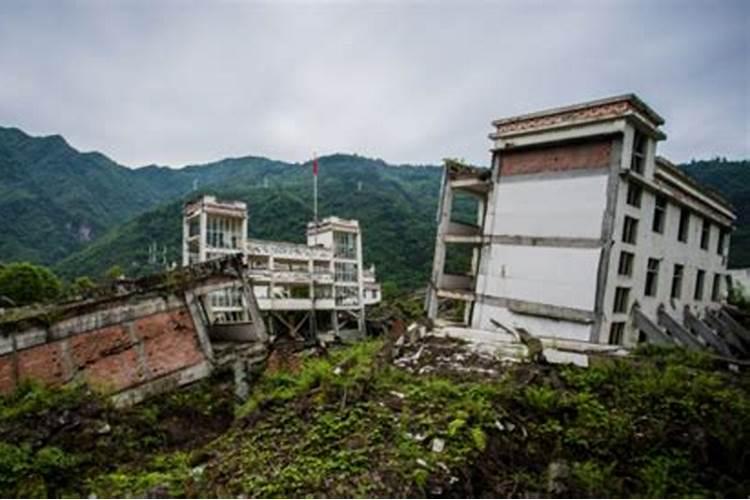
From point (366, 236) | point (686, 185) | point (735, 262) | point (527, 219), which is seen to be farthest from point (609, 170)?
point (366, 236)

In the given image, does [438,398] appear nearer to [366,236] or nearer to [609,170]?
[609,170]

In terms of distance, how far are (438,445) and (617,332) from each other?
1146 cm

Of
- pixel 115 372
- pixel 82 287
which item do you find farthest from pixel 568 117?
pixel 82 287

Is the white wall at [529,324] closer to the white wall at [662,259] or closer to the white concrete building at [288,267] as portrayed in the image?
the white wall at [662,259]

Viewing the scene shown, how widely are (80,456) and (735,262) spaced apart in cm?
4497

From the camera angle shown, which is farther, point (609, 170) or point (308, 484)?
point (609, 170)

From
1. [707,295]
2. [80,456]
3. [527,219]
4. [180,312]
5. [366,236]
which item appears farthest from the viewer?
[366,236]

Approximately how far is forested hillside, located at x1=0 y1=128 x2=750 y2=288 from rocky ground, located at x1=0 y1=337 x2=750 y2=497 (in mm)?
36964

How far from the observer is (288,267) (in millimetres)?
31703

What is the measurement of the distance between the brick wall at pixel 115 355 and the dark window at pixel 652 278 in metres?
15.5

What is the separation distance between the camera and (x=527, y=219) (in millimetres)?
16609

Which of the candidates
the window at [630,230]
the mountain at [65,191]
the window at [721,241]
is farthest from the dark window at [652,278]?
the mountain at [65,191]

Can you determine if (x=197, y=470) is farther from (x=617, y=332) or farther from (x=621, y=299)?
Result: (x=621, y=299)

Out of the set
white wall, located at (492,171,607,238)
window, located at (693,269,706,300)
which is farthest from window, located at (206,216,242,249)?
window, located at (693,269,706,300)
